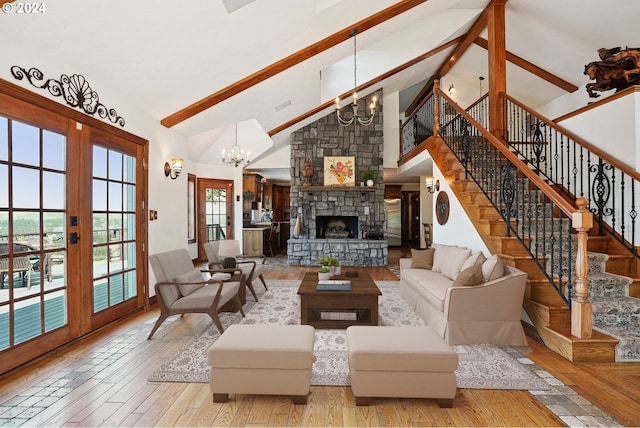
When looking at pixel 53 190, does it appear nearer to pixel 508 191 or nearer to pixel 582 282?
pixel 582 282

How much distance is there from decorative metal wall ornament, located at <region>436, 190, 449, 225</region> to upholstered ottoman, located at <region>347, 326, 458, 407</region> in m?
3.68

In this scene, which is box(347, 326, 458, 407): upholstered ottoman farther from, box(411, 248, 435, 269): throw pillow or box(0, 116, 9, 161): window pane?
box(0, 116, 9, 161): window pane

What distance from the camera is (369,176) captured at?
322 inches

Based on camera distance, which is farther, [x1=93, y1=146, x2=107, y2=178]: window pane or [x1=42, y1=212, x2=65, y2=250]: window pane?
[x1=93, y1=146, x2=107, y2=178]: window pane

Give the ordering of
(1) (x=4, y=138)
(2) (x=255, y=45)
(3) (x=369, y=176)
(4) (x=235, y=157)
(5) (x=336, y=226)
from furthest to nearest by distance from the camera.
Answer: (5) (x=336, y=226), (3) (x=369, y=176), (4) (x=235, y=157), (2) (x=255, y=45), (1) (x=4, y=138)

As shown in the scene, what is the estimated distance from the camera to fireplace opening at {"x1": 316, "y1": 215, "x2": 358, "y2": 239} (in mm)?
8898

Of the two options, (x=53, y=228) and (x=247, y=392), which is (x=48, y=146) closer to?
(x=53, y=228)

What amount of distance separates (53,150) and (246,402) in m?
2.87

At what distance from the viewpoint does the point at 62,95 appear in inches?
119

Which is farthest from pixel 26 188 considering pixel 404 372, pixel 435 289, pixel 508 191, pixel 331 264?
pixel 508 191

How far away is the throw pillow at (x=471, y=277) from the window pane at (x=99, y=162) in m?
4.01

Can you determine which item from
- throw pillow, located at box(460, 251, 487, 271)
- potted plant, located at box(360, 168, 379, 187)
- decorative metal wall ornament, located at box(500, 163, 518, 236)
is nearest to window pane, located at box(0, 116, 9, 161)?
throw pillow, located at box(460, 251, 487, 271)

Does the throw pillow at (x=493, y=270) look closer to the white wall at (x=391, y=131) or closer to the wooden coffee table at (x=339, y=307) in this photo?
the wooden coffee table at (x=339, y=307)

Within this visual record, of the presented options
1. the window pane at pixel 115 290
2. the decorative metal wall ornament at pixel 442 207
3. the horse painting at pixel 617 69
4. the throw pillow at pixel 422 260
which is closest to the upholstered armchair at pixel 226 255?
the window pane at pixel 115 290
